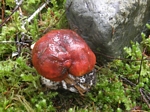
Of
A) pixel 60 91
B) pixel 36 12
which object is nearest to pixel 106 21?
pixel 60 91

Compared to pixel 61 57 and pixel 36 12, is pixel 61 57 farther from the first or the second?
pixel 36 12

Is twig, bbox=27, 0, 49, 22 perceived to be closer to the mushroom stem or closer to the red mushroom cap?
the red mushroom cap

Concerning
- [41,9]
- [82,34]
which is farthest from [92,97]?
[41,9]

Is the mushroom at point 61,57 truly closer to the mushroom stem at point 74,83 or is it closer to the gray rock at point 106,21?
the mushroom stem at point 74,83

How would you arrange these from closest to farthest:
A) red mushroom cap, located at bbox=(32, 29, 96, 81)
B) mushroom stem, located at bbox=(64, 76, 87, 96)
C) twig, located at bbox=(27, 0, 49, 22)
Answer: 1. red mushroom cap, located at bbox=(32, 29, 96, 81)
2. mushroom stem, located at bbox=(64, 76, 87, 96)
3. twig, located at bbox=(27, 0, 49, 22)

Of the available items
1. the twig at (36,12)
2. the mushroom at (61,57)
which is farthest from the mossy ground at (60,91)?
the mushroom at (61,57)

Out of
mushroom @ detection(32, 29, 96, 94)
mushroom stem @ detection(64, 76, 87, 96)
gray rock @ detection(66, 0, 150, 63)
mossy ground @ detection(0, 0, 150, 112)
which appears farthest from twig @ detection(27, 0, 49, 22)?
mushroom stem @ detection(64, 76, 87, 96)
